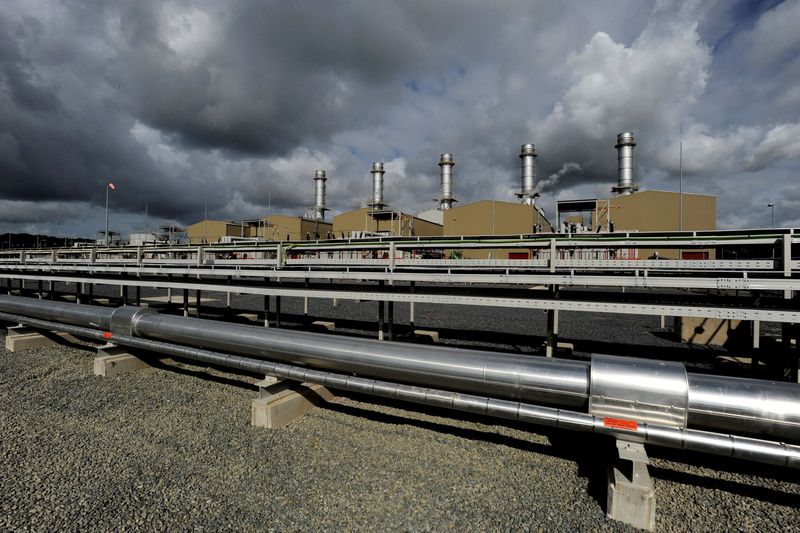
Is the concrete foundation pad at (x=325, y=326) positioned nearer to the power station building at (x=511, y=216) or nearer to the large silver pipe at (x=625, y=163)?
the power station building at (x=511, y=216)

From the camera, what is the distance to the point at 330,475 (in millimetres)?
3111

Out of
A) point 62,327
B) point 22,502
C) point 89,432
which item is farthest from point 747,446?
point 62,327

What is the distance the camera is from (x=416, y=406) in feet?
14.7

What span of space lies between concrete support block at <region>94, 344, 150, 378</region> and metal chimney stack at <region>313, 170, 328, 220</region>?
39.3 m

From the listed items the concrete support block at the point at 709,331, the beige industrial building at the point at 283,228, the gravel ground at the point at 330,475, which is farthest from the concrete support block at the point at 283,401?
the beige industrial building at the point at 283,228

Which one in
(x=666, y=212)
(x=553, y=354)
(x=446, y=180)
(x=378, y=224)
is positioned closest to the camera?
(x=553, y=354)

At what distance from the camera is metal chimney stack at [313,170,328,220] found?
145 ft

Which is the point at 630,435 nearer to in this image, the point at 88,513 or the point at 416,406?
the point at 416,406

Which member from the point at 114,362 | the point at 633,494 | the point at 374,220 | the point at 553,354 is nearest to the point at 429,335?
the point at 553,354

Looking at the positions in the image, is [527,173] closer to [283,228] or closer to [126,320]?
[283,228]

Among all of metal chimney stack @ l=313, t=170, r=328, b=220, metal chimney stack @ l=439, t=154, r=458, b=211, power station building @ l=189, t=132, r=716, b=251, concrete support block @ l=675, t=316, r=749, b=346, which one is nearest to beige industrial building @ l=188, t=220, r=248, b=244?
power station building @ l=189, t=132, r=716, b=251

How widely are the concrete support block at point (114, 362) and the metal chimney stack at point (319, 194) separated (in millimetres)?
39262

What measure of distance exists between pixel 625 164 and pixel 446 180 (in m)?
16.2

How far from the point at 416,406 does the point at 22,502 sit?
11.5 feet
